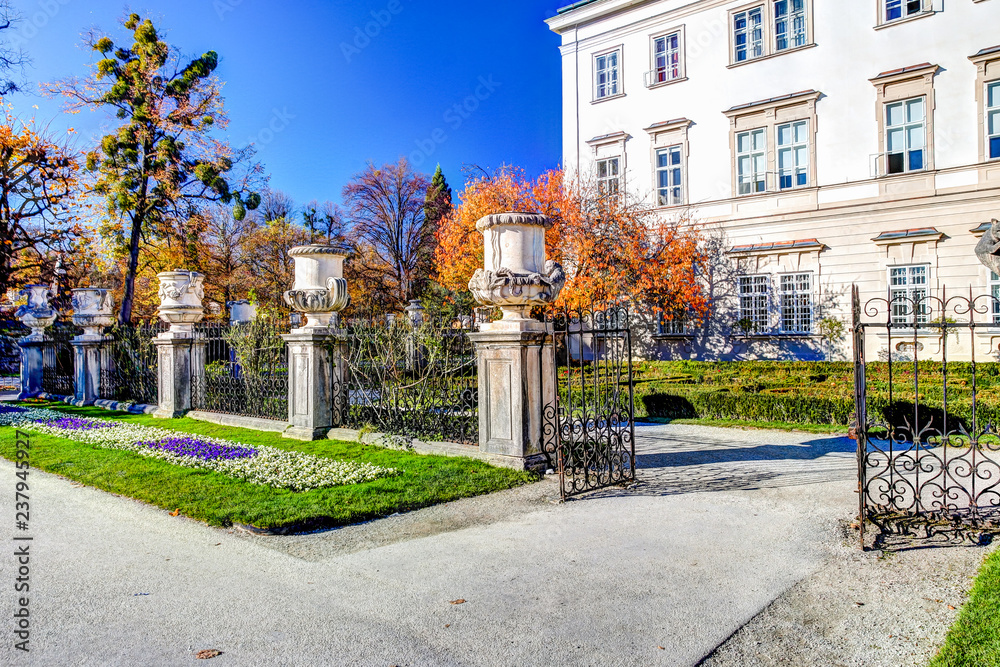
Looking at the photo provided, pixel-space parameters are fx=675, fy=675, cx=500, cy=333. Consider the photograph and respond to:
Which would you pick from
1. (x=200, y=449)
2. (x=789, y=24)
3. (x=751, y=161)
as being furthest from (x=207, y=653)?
(x=789, y=24)

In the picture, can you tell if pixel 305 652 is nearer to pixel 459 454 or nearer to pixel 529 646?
pixel 529 646

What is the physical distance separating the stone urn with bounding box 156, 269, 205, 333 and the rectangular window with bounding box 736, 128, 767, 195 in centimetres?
1708

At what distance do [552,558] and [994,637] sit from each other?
8.14ft

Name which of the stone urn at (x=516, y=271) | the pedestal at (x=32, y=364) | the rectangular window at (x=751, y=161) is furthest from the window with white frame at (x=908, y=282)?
the pedestal at (x=32, y=364)

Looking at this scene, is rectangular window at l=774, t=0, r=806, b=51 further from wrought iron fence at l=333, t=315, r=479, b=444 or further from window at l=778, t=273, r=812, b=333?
wrought iron fence at l=333, t=315, r=479, b=444

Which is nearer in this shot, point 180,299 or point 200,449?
point 200,449

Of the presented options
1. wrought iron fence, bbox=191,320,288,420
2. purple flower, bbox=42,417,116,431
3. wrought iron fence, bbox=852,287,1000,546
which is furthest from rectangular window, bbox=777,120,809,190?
purple flower, bbox=42,417,116,431

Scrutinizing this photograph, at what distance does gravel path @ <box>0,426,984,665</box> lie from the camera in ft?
11.0

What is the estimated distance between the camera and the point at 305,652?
3295 millimetres

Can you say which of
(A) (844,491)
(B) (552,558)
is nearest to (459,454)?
(B) (552,558)

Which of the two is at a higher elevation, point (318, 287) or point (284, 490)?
point (318, 287)

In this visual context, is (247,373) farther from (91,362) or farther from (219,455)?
(91,362)

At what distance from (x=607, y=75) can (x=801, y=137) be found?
7.56 meters

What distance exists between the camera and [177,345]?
1277 cm
